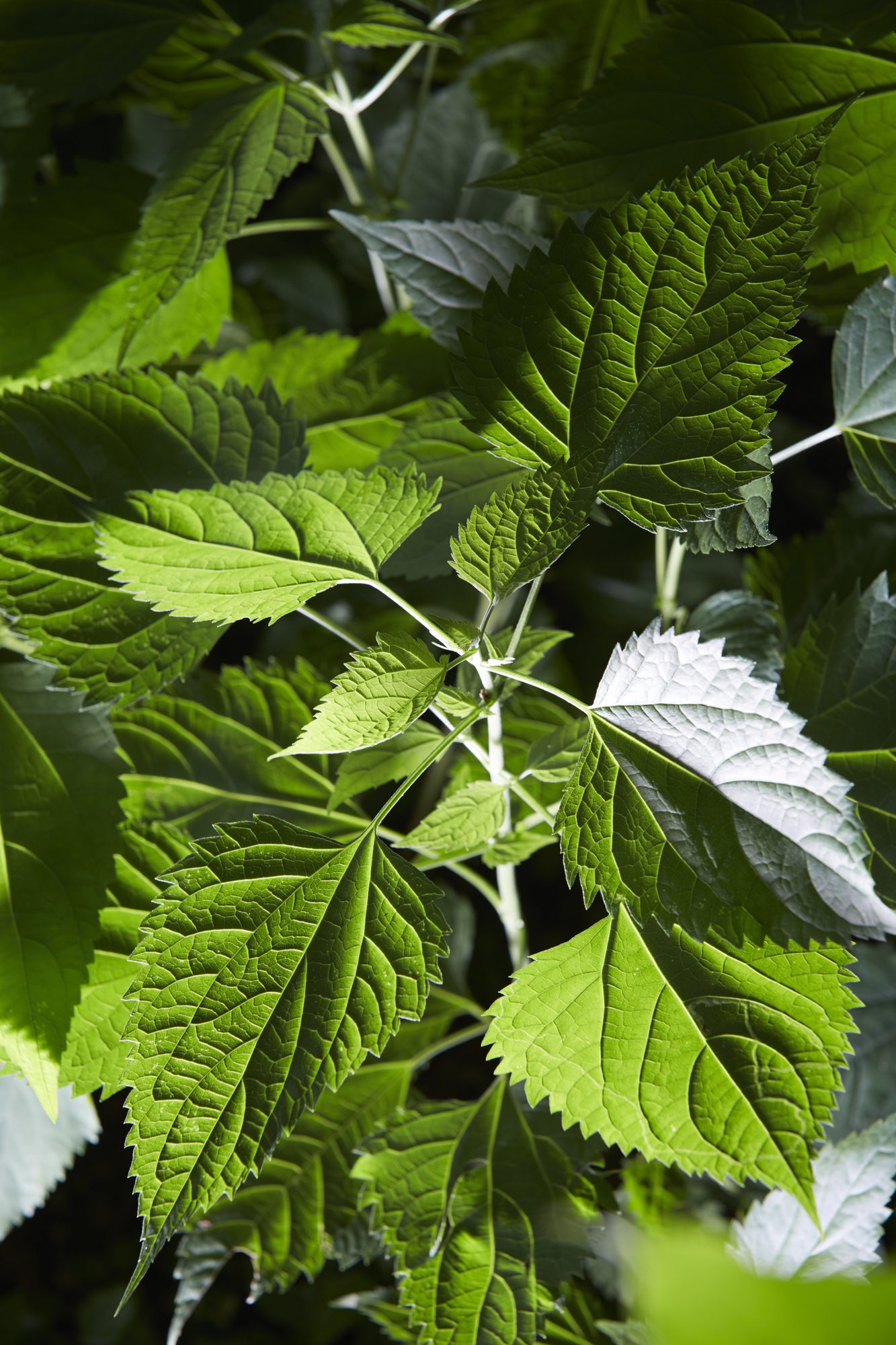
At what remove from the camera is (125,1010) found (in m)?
0.53

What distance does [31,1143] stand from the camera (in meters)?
0.66

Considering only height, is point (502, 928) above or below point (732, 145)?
below

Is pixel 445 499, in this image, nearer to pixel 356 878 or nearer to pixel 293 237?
pixel 356 878

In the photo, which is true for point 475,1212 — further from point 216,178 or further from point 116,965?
point 216,178

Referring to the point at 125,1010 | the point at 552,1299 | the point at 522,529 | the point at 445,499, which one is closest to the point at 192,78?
the point at 445,499

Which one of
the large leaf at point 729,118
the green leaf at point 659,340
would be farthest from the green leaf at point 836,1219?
the large leaf at point 729,118

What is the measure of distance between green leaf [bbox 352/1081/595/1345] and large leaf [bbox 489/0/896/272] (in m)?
0.59

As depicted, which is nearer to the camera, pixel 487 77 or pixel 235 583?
pixel 235 583

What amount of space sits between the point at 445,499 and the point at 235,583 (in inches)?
7.2

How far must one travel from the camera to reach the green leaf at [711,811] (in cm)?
36

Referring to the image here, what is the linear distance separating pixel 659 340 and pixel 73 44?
61 cm

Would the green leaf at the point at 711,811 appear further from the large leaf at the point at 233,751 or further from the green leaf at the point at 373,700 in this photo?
the large leaf at the point at 233,751

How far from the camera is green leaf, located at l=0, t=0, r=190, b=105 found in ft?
2.21

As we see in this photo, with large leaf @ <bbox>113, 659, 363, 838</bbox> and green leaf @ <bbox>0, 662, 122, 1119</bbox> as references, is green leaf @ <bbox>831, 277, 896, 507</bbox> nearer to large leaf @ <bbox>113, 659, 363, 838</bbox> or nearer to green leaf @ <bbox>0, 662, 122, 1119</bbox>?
large leaf @ <bbox>113, 659, 363, 838</bbox>
